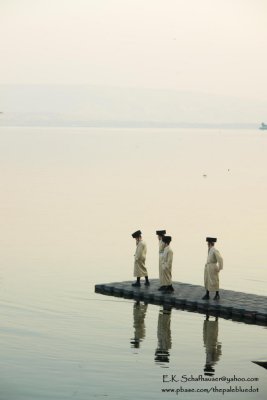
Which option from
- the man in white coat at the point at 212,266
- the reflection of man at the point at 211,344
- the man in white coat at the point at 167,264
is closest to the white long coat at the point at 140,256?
the man in white coat at the point at 167,264

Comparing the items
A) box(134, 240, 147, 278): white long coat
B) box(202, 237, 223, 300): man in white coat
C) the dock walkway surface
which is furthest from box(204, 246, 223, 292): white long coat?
box(134, 240, 147, 278): white long coat

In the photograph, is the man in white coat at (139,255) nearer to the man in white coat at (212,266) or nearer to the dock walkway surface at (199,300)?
the dock walkway surface at (199,300)

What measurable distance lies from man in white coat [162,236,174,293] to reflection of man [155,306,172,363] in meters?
1.08

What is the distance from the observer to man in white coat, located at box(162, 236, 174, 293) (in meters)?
35.6

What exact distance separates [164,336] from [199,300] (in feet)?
7.66

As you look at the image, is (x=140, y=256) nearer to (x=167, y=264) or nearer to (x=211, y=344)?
(x=167, y=264)

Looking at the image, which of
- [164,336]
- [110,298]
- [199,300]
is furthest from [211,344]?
[110,298]

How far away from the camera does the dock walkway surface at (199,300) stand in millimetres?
33438

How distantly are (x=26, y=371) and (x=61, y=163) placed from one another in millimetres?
133163

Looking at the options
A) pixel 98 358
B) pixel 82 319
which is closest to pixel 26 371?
pixel 98 358

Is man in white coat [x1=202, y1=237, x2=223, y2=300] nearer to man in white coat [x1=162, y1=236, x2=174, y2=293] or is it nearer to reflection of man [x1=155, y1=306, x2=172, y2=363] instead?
man in white coat [x1=162, y1=236, x2=174, y2=293]

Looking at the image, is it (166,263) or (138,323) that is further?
(166,263)

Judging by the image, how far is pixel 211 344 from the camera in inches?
1265

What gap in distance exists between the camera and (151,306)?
118ft
